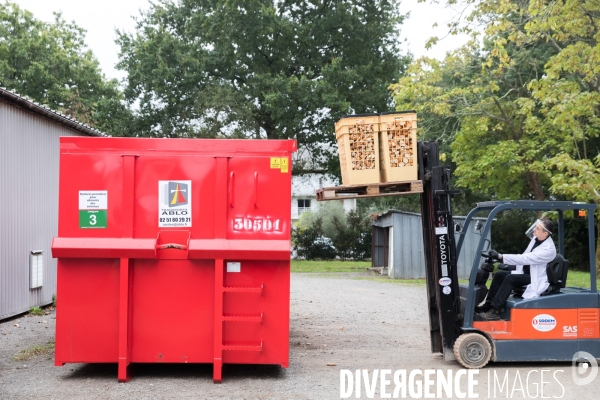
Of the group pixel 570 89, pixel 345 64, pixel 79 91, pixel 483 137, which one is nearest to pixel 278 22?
pixel 345 64

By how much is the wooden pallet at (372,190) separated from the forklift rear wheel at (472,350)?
1979 millimetres

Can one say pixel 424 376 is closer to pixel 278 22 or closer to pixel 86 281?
pixel 86 281

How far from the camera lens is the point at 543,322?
30.9ft

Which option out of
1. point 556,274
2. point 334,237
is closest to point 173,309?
point 556,274

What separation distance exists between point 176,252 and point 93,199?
3.75 feet

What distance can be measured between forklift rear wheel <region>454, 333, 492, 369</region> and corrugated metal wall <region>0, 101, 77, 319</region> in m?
8.59

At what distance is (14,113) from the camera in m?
14.1

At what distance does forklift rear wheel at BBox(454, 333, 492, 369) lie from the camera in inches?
366

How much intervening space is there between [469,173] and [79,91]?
988 inches

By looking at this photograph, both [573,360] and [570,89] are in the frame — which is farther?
[570,89]

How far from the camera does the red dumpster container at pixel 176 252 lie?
8469mm

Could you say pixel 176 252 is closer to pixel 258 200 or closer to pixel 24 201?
pixel 258 200

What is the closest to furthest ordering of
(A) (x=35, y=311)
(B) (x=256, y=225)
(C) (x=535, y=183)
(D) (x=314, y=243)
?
1. (B) (x=256, y=225)
2. (A) (x=35, y=311)
3. (C) (x=535, y=183)
4. (D) (x=314, y=243)

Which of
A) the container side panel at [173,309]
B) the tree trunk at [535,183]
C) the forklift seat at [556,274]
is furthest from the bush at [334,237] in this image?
the container side panel at [173,309]
